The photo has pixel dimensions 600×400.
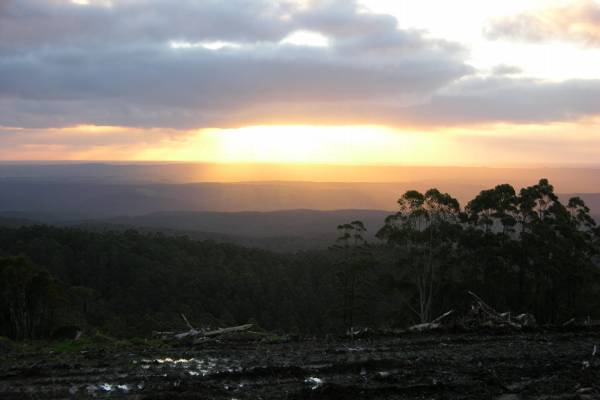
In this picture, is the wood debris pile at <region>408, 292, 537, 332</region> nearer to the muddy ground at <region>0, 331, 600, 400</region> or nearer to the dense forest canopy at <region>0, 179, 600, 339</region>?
the muddy ground at <region>0, 331, 600, 400</region>

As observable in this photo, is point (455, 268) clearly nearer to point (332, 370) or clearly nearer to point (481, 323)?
point (481, 323)

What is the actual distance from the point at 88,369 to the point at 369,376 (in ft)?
19.0

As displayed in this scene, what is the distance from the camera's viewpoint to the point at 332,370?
1027 cm

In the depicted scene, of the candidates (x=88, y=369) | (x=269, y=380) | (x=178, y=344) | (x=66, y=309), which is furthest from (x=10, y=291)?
(x=269, y=380)

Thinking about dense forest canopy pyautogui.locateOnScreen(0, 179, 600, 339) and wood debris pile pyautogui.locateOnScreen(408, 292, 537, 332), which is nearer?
wood debris pile pyautogui.locateOnScreen(408, 292, 537, 332)

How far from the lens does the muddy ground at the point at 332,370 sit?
28.5 feet

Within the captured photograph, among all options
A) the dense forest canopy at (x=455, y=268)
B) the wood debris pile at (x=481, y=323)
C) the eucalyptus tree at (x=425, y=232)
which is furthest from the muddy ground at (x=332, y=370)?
the eucalyptus tree at (x=425, y=232)

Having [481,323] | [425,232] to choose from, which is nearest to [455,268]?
[425,232]

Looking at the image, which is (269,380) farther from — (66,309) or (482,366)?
(66,309)

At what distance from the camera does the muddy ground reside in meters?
8.68

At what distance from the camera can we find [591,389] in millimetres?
8508

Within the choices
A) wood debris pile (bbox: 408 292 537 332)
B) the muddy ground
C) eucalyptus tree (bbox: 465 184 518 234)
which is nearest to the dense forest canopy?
eucalyptus tree (bbox: 465 184 518 234)

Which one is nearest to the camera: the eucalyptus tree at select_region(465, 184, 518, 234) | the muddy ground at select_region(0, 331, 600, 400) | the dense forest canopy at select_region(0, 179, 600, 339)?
the muddy ground at select_region(0, 331, 600, 400)

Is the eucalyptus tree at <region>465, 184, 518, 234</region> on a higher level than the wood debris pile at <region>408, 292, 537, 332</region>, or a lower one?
higher
